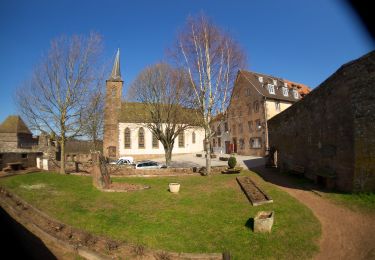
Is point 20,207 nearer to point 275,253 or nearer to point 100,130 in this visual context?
point 275,253

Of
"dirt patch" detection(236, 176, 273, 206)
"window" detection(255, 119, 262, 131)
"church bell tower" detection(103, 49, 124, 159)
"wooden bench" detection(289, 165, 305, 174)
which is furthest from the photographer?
"church bell tower" detection(103, 49, 124, 159)

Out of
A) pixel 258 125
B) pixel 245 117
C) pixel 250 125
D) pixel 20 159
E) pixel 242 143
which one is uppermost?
pixel 245 117

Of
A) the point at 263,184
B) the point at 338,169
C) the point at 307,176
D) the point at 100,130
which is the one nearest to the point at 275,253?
the point at 338,169

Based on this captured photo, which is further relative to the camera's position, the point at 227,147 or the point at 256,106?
the point at 227,147

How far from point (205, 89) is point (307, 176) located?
31.3ft

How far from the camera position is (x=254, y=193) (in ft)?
41.2

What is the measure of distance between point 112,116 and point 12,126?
22.8m

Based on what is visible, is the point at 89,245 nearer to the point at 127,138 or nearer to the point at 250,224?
the point at 250,224

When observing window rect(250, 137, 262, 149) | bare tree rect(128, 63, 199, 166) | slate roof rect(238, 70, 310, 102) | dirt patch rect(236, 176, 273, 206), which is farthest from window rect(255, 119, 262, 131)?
dirt patch rect(236, 176, 273, 206)

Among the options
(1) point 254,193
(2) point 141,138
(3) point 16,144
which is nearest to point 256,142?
(2) point 141,138

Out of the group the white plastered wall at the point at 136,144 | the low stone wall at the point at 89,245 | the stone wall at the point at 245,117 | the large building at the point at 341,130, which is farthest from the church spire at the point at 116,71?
the low stone wall at the point at 89,245

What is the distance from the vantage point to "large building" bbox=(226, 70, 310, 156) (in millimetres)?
34094

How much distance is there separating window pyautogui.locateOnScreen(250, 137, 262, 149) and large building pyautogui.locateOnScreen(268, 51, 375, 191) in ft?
57.0

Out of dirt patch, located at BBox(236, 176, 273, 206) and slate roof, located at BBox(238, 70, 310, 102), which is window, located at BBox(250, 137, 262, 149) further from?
dirt patch, located at BBox(236, 176, 273, 206)
